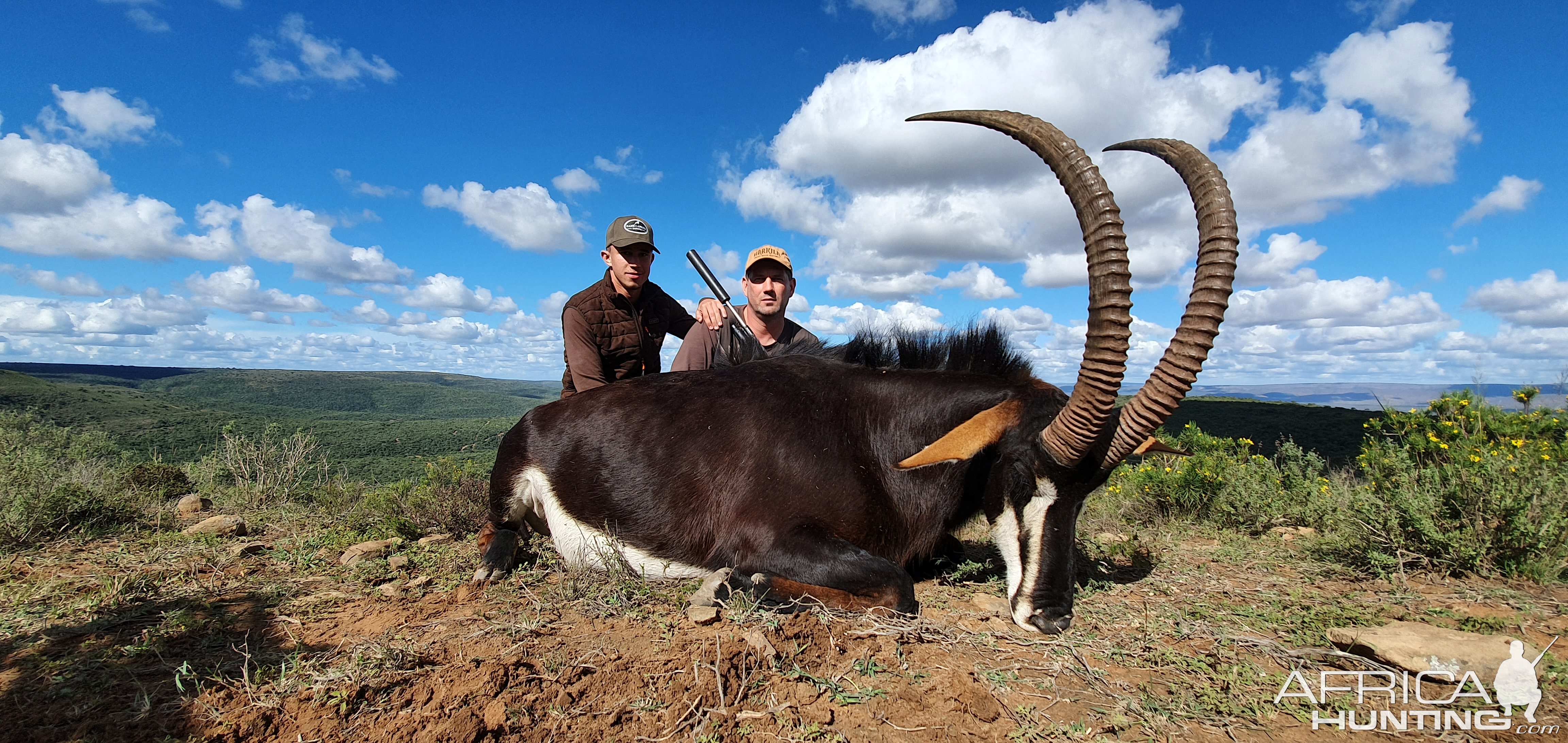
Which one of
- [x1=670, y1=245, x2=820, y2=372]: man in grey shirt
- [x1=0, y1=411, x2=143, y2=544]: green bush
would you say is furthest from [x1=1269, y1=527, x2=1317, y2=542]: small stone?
[x1=0, y1=411, x2=143, y2=544]: green bush

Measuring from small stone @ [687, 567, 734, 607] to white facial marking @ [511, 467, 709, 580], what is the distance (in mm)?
311

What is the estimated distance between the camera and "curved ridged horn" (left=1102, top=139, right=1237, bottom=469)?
3.30 meters

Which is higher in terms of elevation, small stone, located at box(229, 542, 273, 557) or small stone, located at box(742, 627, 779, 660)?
small stone, located at box(742, 627, 779, 660)

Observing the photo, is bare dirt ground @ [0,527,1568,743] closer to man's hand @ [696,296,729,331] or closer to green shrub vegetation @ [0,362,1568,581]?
green shrub vegetation @ [0,362,1568,581]

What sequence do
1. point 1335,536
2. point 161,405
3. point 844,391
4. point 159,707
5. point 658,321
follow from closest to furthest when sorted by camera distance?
point 159,707 → point 844,391 → point 1335,536 → point 658,321 → point 161,405

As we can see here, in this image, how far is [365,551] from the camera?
5055 millimetres

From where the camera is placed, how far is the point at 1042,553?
12.0ft

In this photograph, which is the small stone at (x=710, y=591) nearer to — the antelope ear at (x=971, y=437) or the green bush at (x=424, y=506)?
the antelope ear at (x=971, y=437)

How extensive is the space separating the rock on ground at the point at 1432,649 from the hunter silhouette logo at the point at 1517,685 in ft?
0.09

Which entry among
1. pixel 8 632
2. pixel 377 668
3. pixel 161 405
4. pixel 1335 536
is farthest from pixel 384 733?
pixel 161 405

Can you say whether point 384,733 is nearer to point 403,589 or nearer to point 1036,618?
point 403,589

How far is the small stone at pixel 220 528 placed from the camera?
5.58 metres

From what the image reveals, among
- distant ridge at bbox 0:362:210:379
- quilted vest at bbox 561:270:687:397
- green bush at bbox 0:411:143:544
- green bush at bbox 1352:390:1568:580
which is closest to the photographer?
green bush at bbox 1352:390:1568:580

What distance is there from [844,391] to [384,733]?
9.47ft
